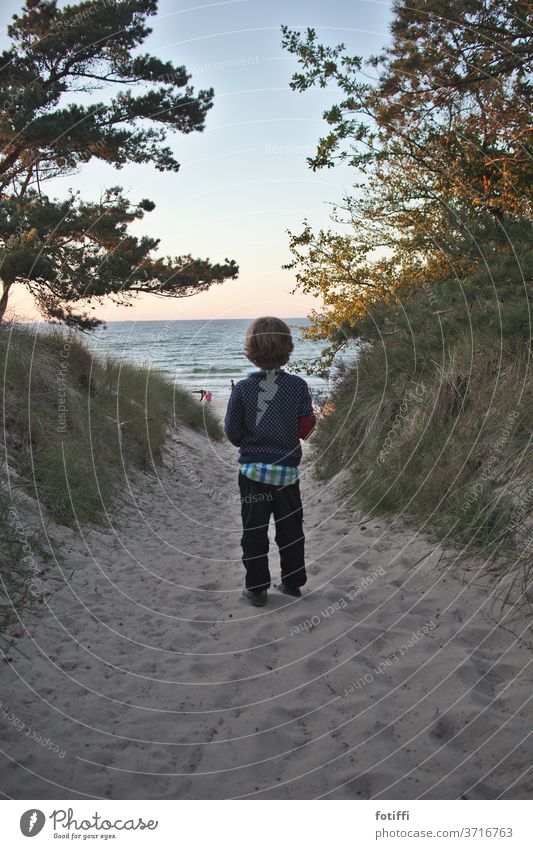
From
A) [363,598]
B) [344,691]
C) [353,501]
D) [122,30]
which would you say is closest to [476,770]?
[344,691]

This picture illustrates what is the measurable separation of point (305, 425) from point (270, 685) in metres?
1.88

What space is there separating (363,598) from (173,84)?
10.5 metres

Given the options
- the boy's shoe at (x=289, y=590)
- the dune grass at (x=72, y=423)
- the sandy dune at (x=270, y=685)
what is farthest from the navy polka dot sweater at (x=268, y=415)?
the dune grass at (x=72, y=423)

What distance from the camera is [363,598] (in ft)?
14.2

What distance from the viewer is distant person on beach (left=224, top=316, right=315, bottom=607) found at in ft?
14.8

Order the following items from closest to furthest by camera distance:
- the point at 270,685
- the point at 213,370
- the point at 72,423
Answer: the point at 270,685 < the point at 72,423 < the point at 213,370

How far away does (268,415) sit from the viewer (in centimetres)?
453

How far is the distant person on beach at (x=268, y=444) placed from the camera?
450 centimetres

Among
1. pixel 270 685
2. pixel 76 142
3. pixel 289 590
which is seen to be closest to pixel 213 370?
pixel 76 142

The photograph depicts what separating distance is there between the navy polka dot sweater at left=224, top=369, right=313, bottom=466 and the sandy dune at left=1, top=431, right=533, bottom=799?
3.69 feet

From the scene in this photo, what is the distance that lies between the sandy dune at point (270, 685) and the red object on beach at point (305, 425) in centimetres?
121

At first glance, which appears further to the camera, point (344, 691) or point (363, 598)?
point (363, 598)

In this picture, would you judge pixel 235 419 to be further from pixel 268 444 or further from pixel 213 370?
pixel 213 370

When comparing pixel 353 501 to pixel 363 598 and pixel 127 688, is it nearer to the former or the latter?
pixel 363 598
